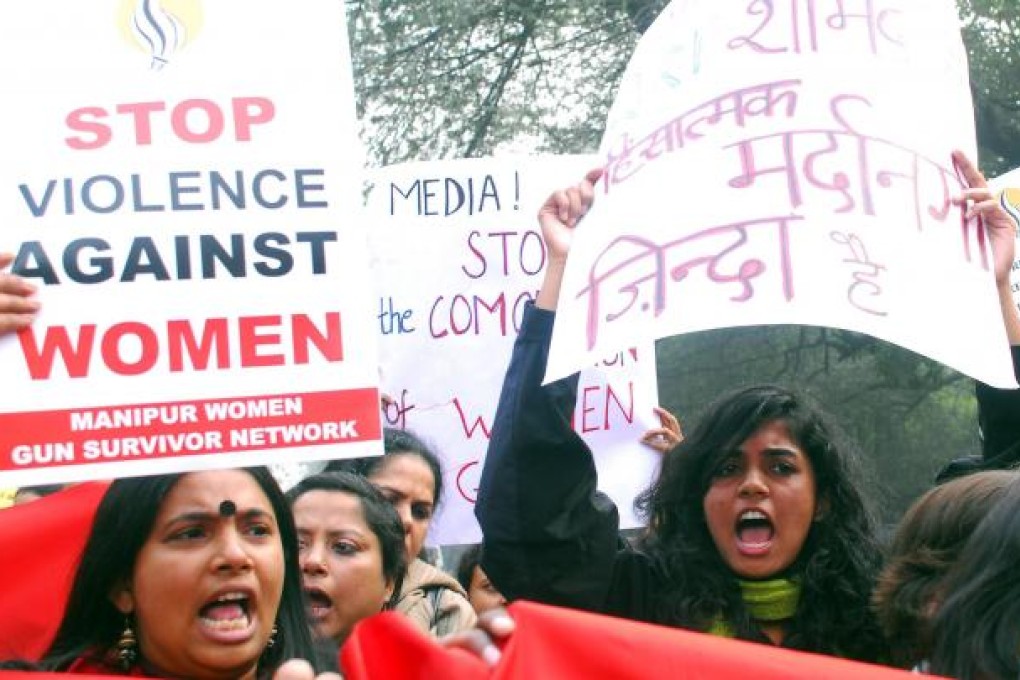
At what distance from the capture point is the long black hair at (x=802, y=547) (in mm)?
3398

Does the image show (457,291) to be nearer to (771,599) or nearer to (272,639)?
(771,599)

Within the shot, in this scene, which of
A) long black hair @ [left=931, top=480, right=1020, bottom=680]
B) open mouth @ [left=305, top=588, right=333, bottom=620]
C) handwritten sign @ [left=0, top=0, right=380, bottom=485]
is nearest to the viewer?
long black hair @ [left=931, top=480, right=1020, bottom=680]

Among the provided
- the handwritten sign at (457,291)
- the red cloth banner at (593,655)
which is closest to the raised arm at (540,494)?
the red cloth banner at (593,655)

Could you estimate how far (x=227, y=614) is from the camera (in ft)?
8.97

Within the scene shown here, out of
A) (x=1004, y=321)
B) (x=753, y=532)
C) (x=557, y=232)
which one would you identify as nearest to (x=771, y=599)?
(x=753, y=532)

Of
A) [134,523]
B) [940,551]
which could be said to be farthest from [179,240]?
[940,551]

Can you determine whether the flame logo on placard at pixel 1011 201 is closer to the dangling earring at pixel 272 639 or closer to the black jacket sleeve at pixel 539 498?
the black jacket sleeve at pixel 539 498

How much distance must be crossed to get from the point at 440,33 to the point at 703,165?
26.8 ft

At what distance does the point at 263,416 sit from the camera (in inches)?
103

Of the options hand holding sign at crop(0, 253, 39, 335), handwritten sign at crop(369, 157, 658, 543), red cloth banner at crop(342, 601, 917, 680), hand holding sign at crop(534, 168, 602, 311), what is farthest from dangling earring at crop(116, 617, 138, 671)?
handwritten sign at crop(369, 157, 658, 543)

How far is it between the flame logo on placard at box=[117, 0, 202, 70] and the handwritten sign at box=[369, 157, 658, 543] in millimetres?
2122

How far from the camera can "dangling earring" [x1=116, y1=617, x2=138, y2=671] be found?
2.79 m

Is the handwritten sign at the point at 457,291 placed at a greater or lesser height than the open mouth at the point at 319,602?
greater

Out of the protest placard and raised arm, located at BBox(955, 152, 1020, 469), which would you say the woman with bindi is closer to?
raised arm, located at BBox(955, 152, 1020, 469)
